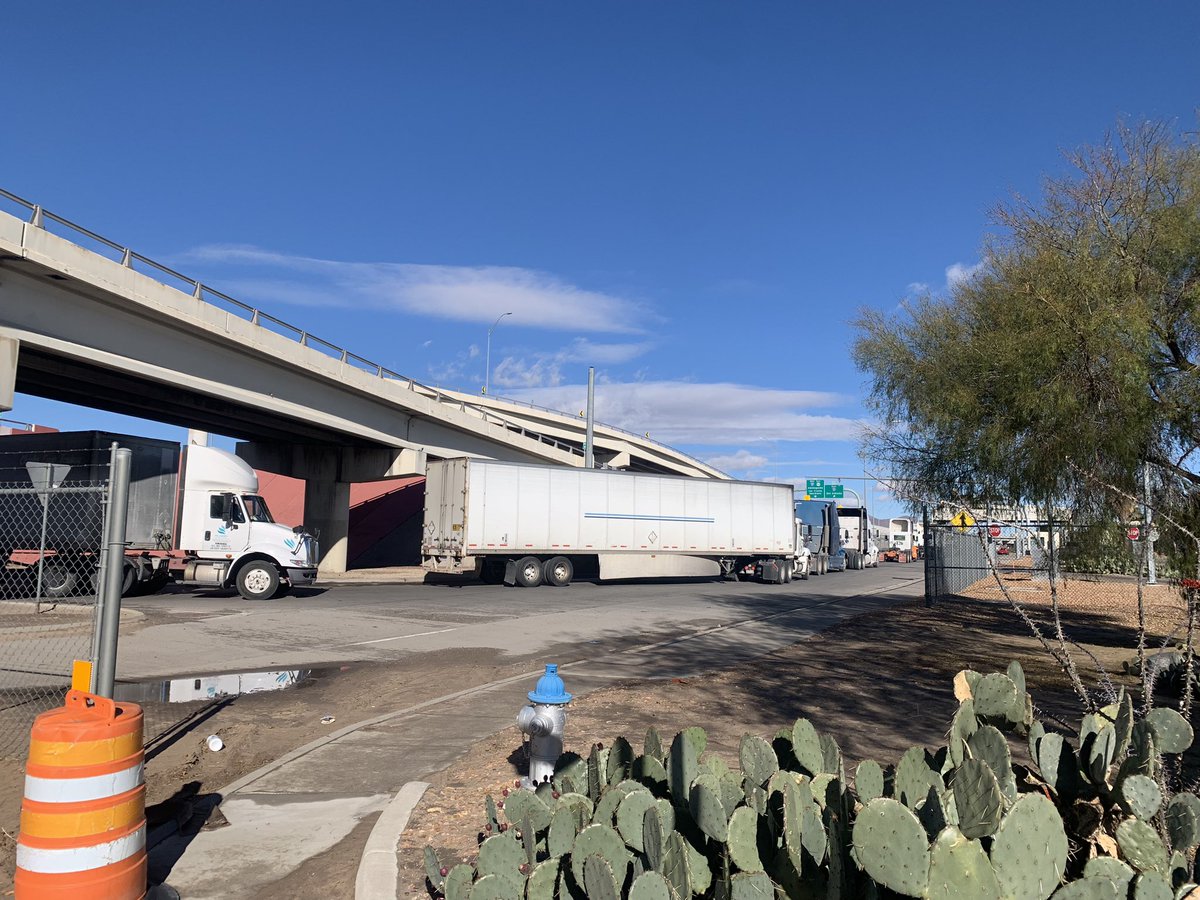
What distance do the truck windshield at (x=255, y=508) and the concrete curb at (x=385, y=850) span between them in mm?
18544

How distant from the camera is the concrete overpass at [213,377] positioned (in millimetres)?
19172

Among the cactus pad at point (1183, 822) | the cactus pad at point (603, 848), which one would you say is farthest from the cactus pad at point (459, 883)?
the cactus pad at point (1183, 822)

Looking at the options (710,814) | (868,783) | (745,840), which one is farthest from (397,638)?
(745,840)

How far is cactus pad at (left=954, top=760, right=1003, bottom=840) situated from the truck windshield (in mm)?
22016

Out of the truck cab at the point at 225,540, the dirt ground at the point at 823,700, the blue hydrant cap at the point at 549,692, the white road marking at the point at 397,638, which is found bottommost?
the dirt ground at the point at 823,700

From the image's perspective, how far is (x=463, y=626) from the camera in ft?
55.9

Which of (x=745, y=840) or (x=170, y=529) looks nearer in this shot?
(x=745, y=840)

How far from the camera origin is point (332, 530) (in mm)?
37500

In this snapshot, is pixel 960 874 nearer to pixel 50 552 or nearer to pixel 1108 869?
pixel 1108 869

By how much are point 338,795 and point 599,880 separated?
3.49 metres

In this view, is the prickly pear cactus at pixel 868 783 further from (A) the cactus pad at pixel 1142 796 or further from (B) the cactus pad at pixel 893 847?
(B) the cactus pad at pixel 893 847

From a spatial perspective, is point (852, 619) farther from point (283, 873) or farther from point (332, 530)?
point (332, 530)

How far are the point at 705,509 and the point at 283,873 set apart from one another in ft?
98.1

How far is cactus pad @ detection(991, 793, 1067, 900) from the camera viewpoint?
2916 millimetres
